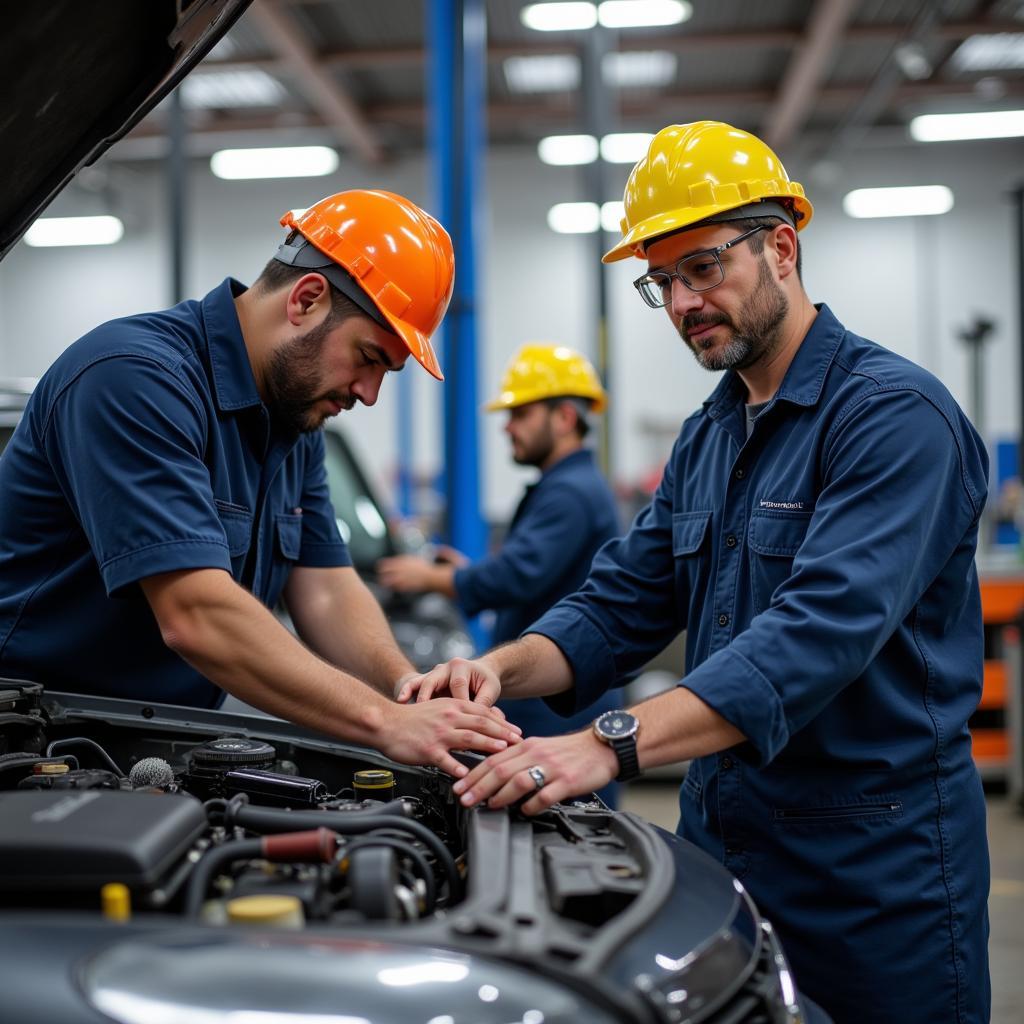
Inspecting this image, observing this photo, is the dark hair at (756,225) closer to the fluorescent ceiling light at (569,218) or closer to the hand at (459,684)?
the hand at (459,684)

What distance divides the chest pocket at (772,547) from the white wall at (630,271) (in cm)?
1261

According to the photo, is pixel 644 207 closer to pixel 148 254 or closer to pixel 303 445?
pixel 303 445

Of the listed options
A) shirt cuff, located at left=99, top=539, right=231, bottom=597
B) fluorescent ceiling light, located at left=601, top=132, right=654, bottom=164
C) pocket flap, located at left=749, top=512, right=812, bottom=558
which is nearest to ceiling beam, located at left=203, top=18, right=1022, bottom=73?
fluorescent ceiling light, located at left=601, top=132, right=654, bottom=164

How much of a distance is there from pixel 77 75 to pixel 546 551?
90.6 inches

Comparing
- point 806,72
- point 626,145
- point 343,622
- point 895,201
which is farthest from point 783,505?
point 895,201

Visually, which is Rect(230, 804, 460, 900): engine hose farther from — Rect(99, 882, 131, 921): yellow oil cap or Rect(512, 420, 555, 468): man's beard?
Rect(512, 420, 555, 468): man's beard

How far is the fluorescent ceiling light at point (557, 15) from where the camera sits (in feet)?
28.6

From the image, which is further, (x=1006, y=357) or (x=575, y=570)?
(x=1006, y=357)

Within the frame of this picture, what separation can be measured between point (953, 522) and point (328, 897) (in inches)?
42.7

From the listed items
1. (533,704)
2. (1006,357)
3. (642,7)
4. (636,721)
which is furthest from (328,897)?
(1006,357)

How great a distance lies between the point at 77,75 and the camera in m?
1.86

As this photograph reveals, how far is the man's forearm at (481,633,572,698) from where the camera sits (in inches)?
81.8

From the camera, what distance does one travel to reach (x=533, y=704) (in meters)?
3.50

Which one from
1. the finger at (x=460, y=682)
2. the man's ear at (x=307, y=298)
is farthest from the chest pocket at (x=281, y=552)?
the finger at (x=460, y=682)
